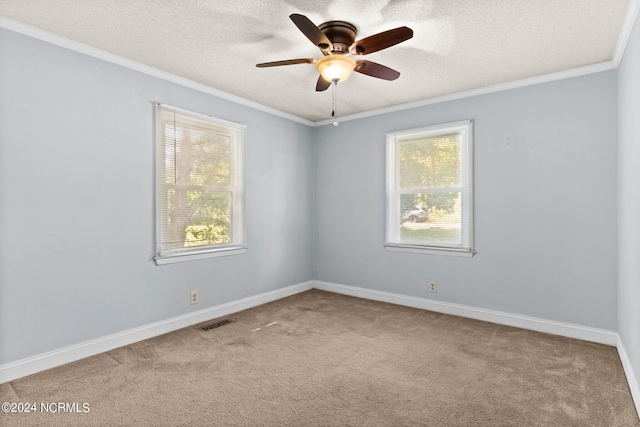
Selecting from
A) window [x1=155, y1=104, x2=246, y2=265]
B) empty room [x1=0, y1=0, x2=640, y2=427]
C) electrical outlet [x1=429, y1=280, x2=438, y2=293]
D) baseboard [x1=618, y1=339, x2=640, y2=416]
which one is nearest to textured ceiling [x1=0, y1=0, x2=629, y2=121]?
empty room [x1=0, y1=0, x2=640, y2=427]

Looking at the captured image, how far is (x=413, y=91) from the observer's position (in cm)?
384

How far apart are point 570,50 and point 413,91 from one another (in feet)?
4.67

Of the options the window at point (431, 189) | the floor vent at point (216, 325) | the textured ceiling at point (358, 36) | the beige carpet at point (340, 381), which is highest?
the textured ceiling at point (358, 36)

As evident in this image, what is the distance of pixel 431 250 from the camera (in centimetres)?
414

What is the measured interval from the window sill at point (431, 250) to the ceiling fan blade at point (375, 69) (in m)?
2.14

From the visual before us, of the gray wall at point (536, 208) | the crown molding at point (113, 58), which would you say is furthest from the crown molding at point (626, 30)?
the crown molding at point (113, 58)

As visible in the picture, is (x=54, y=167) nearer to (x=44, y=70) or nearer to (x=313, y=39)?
(x=44, y=70)

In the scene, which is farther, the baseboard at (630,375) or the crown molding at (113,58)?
the crown molding at (113,58)

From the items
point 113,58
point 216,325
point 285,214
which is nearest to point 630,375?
point 216,325

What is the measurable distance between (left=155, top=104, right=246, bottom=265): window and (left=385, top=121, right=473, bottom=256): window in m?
1.93

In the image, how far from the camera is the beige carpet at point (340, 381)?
6.68ft

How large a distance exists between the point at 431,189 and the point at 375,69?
1951 millimetres

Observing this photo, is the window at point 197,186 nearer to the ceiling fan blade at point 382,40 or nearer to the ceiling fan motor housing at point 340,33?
the ceiling fan motor housing at point 340,33

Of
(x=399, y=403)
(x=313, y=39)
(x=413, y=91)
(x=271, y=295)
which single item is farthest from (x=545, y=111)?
(x=271, y=295)
